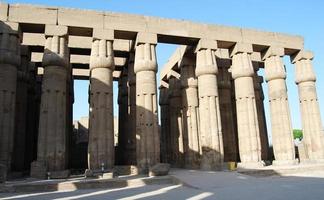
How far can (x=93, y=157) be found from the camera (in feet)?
50.9

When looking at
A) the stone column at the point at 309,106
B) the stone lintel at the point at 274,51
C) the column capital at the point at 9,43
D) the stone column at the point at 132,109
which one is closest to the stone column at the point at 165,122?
the stone column at the point at 132,109

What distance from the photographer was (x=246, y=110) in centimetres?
1897

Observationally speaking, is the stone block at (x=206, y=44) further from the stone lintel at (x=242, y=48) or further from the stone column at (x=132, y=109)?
the stone column at (x=132, y=109)

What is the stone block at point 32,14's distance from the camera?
16109 mm

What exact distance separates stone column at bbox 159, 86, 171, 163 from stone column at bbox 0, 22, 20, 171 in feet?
44.2

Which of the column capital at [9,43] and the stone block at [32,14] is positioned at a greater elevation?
the stone block at [32,14]

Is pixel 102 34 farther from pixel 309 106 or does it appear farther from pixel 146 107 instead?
pixel 309 106

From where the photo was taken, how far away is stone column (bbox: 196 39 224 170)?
17.5 m

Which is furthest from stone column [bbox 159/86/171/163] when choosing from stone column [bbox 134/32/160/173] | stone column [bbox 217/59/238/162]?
stone column [bbox 134/32/160/173]

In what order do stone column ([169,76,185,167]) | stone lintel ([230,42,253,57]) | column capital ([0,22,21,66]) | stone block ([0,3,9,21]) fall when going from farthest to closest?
stone column ([169,76,185,167]) → stone lintel ([230,42,253,57]) → stone block ([0,3,9,21]) → column capital ([0,22,21,66])

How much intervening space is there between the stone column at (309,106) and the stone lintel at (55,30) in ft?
50.7

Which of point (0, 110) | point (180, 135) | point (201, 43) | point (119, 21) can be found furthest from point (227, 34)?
point (0, 110)

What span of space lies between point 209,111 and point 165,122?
9874mm

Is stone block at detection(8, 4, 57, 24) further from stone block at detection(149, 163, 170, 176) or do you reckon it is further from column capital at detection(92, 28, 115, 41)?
stone block at detection(149, 163, 170, 176)
